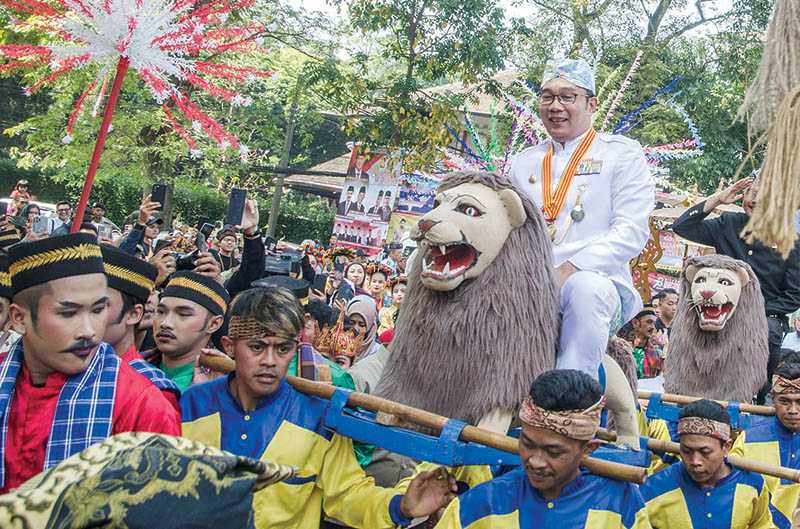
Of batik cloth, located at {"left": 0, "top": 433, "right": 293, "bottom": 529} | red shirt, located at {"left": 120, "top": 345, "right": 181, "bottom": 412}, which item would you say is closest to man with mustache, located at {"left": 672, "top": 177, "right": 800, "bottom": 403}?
red shirt, located at {"left": 120, "top": 345, "right": 181, "bottom": 412}

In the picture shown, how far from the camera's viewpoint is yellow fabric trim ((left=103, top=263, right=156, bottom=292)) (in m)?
3.33

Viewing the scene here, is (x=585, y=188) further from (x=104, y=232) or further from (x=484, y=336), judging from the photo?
(x=104, y=232)

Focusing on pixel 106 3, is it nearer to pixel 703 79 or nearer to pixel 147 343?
pixel 147 343

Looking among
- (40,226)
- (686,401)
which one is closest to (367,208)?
(40,226)

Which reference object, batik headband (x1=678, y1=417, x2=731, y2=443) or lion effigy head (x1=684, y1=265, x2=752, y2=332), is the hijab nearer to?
lion effigy head (x1=684, y1=265, x2=752, y2=332)

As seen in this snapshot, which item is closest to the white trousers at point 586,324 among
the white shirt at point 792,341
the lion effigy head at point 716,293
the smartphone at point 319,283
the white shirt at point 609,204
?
the white shirt at point 609,204

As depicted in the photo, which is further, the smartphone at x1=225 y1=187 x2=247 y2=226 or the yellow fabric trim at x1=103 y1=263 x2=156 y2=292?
the smartphone at x1=225 y1=187 x2=247 y2=226

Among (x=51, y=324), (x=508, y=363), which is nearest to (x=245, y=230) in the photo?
(x=508, y=363)

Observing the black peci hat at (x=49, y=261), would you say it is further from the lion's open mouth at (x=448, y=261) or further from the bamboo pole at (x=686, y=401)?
the bamboo pole at (x=686, y=401)

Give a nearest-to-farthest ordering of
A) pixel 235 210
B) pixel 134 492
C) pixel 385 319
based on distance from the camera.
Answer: pixel 134 492
pixel 235 210
pixel 385 319

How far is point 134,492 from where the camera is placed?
4.10 ft

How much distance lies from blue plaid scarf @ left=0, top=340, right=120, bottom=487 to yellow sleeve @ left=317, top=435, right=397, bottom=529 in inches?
39.6

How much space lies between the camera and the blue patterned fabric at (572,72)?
403cm

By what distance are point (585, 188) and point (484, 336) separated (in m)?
0.99
